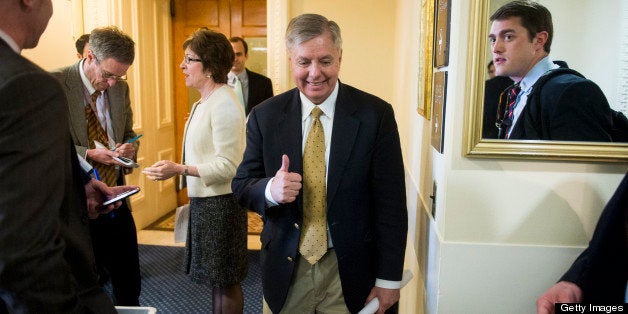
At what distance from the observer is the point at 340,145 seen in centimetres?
153

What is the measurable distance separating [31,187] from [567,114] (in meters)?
1.30

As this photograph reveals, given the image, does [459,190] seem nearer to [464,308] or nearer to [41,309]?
[464,308]

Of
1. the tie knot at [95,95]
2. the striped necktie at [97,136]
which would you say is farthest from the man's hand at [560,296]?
the tie knot at [95,95]

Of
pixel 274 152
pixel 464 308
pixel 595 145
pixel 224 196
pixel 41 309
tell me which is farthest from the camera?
pixel 224 196

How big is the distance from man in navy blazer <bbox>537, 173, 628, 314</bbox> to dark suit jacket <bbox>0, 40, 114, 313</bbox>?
1.23m

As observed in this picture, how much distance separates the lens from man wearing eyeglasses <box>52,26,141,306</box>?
2260 millimetres

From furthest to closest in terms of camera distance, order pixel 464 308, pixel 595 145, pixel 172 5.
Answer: pixel 172 5 < pixel 464 308 < pixel 595 145

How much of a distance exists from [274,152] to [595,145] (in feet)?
3.13

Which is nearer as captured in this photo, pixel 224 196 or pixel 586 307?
pixel 586 307

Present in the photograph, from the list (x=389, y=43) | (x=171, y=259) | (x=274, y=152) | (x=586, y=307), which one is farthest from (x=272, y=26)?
(x=586, y=307)

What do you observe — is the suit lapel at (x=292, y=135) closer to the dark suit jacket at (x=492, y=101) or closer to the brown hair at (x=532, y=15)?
the dark suit jacket at (x=492, y=101)

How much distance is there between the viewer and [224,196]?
2336mm

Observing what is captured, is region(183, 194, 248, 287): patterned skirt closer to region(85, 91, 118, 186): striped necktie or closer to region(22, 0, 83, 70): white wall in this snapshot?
region(85, 91, 118, 186): striped necktie

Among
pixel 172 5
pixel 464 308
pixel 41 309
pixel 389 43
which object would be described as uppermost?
pixel 172 5
